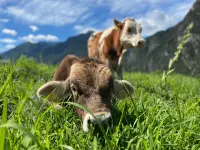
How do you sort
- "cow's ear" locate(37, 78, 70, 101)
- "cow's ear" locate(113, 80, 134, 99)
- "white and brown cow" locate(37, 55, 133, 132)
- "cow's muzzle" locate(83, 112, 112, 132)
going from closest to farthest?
"cow's muzzle" locate(83, 112, 112, 132) < "white and brown cow" locate(37, 55, 133, 132) < "cow's ear" locate(37, 78, 70, 101) < "cow's ear" locate(113, 80, 134, 99)

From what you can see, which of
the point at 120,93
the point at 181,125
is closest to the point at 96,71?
the point at 120,93

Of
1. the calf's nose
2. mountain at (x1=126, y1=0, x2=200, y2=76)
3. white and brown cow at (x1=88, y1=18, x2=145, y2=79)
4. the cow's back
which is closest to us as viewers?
the calf's nose

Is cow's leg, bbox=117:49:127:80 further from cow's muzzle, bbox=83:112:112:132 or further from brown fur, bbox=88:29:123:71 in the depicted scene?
cow's muzzle, bbox=83:112:112:132

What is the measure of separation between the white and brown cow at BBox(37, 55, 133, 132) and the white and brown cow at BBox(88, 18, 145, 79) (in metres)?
A: 7.56

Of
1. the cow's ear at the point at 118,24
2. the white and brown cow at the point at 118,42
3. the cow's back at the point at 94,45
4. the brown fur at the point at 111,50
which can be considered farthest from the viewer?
the cow's back at the point at 94,45

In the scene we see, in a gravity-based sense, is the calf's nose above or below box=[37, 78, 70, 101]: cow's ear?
above

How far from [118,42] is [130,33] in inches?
27.6

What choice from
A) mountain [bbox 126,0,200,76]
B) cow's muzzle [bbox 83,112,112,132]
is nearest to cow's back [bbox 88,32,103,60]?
cow's muzzle [bbox 83,112,112,132]

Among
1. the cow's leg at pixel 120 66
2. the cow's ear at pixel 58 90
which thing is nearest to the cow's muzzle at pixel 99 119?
the cow's ear at pixel 58 90

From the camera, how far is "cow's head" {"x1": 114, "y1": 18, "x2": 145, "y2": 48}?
12.9m

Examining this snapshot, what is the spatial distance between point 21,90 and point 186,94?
475cm

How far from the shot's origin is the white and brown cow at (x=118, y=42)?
12898 mm

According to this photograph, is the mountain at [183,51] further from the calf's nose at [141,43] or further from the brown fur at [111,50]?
the calf's nose at [141,43]

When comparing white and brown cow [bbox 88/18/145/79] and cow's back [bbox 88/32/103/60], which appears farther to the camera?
cow's back [bbox 88/32/103/60]
